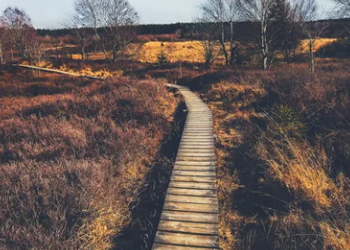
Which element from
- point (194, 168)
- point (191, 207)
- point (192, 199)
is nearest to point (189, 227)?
point (191, 207)

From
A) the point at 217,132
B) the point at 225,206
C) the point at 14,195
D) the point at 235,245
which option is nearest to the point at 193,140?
the point at 217,132

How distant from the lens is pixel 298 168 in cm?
568

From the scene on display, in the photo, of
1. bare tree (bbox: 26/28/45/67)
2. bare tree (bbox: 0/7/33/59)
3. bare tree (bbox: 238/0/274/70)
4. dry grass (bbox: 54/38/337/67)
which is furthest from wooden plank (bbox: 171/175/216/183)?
bare tree (bbox: 0/7/33/59)

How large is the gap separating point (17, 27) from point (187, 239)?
174 feet

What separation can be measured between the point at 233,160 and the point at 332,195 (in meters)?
2.51

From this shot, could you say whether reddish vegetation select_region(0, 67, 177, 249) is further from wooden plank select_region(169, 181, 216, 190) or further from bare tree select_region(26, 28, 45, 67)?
bare tree select_region(26, 28, 45, 67)

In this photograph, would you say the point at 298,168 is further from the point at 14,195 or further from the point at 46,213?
the point at 14,195

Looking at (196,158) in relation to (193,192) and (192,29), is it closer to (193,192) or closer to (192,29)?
(193,192)

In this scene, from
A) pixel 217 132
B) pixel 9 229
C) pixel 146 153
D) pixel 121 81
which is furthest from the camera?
pixel 121 81

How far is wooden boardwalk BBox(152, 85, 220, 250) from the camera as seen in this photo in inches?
158

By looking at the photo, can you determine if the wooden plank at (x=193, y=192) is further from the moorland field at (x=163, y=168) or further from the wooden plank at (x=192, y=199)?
the moorland field at (x=163, y=168)

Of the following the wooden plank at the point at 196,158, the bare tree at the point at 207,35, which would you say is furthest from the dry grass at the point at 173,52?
the wooden plank at the point at 196,158

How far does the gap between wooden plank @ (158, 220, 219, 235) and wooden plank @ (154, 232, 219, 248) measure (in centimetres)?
9

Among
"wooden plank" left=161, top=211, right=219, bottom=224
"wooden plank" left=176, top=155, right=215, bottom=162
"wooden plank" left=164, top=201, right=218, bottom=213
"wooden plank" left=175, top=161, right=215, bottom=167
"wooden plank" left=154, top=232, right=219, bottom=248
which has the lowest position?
"wooden plank" left=154, top=232, right=219, bottom=248
